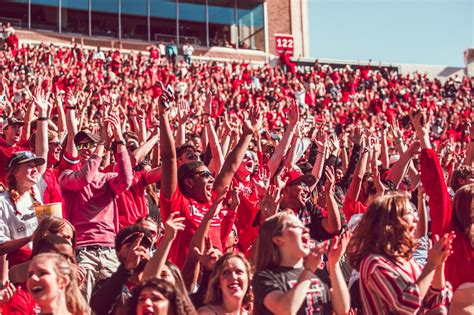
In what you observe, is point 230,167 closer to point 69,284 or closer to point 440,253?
point 69,284

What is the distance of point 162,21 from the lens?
33.1m

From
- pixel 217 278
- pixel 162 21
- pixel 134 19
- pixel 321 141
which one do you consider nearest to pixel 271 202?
pixel 217 278

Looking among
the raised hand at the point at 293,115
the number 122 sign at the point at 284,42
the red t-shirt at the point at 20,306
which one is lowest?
the red t-shirt at the point at 20,306

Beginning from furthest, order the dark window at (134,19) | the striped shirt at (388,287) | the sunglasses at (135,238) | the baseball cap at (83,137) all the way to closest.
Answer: the dark window at (134,19) → the baseball cap at (83,137) → the sunglasses at (135,238) → the striped shirt at (388,287)

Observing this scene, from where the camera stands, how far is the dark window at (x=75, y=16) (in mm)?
30781

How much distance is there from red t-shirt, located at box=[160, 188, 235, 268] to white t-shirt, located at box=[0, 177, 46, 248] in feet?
2.99

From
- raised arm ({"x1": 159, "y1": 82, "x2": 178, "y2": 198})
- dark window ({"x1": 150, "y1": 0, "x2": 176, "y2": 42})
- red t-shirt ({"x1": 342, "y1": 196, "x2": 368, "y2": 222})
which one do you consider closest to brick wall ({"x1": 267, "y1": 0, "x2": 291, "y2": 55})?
dark window ({"x1": 150, "y1": 0, "x2": 176, "y2": 42})

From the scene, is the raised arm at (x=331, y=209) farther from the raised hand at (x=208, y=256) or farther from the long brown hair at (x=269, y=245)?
the long brown hair at (x=269, y=245)

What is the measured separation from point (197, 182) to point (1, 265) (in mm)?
1442

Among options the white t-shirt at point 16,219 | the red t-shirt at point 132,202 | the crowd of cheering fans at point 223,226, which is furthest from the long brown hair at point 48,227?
the red t-shirt at point 132,202

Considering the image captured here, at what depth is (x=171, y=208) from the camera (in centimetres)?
519

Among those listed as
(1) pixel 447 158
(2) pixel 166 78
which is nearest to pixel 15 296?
(1) pixel 447 158

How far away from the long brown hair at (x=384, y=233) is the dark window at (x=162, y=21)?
2938 cm

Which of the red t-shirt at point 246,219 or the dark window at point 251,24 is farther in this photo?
the dark window at point 251,24
